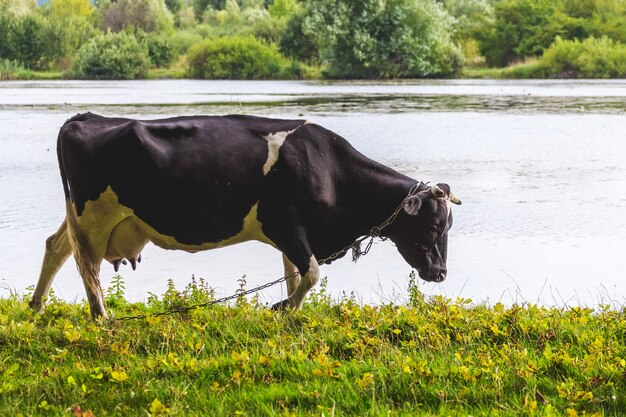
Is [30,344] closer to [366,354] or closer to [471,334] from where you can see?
[366,354]

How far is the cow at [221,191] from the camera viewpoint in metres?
6.77

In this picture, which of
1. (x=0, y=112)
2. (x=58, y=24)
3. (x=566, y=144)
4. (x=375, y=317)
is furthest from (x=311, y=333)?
(x=58, y=24)

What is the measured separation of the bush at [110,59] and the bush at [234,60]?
411 centimetres

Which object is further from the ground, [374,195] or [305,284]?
[374,195]

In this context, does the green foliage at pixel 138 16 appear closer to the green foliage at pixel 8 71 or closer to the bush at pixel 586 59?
the green foliage at pixel 8 71

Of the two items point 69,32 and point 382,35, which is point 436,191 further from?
point 69,32

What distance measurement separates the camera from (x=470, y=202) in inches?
531

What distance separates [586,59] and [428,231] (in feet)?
197

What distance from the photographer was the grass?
16.4ft

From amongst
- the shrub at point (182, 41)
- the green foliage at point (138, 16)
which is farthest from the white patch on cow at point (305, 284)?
the green foliage at point (138, 16)

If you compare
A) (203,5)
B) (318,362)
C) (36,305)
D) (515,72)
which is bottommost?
(515,72)

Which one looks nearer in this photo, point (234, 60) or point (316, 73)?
point (234, 60)

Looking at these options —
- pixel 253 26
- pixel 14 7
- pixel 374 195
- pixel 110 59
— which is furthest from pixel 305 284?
pixel 14 7

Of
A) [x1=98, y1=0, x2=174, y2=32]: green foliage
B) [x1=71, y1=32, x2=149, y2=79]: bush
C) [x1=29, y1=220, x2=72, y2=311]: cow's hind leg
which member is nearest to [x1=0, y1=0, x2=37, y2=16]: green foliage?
[x1=98, y1=0, x2=174, y2=32]: green foliage
